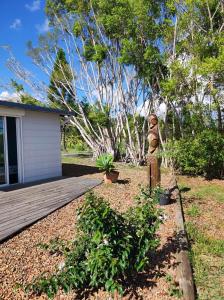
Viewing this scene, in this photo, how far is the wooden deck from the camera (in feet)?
16.6

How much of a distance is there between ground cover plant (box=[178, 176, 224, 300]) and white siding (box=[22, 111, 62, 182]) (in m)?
4.57

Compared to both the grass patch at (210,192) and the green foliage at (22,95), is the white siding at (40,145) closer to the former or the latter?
the grass patch at (210,192)

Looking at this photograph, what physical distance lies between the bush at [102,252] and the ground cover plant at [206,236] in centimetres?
79

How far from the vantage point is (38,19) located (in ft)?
59.5

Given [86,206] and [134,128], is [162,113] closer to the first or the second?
[134,128]

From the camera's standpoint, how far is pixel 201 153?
1009cm

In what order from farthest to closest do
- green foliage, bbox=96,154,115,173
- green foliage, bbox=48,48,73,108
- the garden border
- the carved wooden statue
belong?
green foliage, bbox=48,48,73,108 → green foliage, bbox=96,154,115,173 → the carved wooden statue → the garden border

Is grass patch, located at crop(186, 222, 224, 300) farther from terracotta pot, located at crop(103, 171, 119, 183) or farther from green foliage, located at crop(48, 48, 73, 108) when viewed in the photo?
green foliage, located at crop(48, 48, 73, 108)

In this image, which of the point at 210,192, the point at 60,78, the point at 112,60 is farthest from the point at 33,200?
the point at 60,78

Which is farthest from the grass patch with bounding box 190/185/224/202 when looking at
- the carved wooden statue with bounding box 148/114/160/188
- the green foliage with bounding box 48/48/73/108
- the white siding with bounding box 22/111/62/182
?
the green foliage with bounding box 48/48/73/108

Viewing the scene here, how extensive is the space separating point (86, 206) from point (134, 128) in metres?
11.5

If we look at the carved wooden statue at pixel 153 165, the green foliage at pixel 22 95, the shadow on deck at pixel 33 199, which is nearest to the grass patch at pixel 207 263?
the carved wooden statue at pixel 153 165

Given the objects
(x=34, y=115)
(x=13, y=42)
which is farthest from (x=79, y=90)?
(x=34, y=115)

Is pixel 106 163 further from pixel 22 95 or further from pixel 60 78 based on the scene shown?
pixel 22 95
